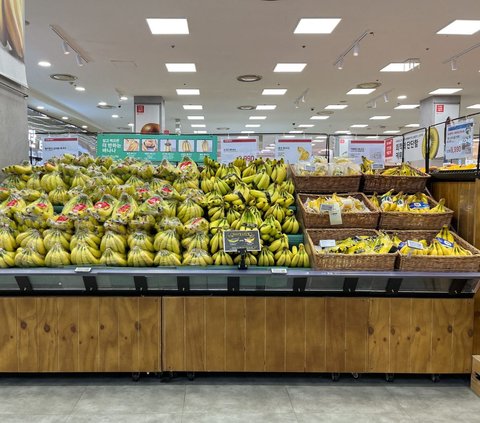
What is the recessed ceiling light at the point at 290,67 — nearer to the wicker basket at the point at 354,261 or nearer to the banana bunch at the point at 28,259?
the wicker basket at the point at 354,261

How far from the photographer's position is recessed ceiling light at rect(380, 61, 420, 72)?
9591 mm

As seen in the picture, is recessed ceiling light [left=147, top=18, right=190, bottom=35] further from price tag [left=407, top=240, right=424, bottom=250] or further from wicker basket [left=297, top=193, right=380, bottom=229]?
price tag [left=407, top=240, right=424, bottom=250]

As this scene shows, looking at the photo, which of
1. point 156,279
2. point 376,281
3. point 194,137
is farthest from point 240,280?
point 194,137

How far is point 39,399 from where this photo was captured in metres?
2.75

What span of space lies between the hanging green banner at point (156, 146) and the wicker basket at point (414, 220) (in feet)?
15.4

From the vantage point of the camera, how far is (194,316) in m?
2.98

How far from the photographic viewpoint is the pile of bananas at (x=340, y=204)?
3365 millimetres

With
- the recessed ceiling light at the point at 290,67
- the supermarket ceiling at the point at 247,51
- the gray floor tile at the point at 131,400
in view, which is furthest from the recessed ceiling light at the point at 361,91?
the gray floor tile at the point at 131,400

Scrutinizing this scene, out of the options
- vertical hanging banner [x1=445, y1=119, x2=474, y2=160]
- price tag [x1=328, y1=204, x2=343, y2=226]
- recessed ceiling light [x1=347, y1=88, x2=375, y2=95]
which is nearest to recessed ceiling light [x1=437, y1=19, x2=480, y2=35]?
vertical hanging banner [x1=445, y1=119, x2=474, y2=160]

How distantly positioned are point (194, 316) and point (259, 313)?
459 millimetres

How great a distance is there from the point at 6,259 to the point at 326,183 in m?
2.56

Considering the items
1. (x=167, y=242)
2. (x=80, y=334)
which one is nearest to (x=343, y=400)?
(x=167, y=242)

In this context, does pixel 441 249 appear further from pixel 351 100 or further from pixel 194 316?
pixel 351 100

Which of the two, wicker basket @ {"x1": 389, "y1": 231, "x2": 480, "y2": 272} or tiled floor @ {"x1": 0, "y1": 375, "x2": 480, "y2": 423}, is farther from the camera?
wicker basket @ {"x1": 389, "y1": 231, "x2": 480, "y2": 272}
